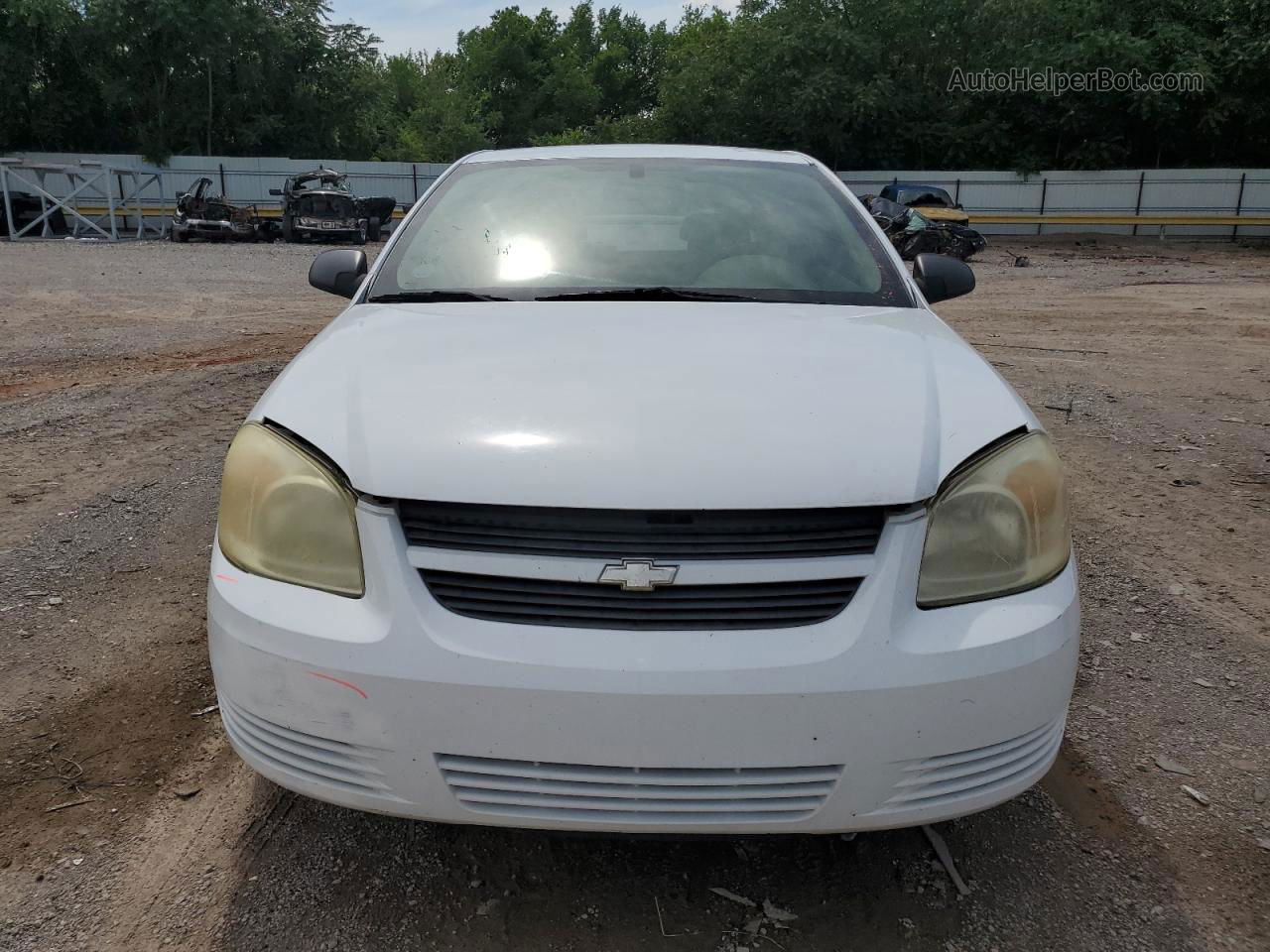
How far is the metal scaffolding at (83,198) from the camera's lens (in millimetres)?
22312

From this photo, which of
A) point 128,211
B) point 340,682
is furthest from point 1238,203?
point 340,682

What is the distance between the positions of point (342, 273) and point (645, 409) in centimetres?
179

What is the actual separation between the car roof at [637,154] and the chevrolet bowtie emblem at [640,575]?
2.05 m

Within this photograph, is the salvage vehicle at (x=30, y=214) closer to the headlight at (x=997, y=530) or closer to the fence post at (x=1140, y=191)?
the headlight at (x=997, y=530)

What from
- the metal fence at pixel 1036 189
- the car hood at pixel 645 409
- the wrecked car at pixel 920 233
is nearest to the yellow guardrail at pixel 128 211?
the metal fence at pixel 1036 189

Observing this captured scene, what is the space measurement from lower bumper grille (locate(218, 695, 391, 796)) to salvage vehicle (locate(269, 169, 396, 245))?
863 inches

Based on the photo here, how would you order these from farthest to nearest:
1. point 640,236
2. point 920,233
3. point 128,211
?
point 128,211 → point 920,233 → point 640,236

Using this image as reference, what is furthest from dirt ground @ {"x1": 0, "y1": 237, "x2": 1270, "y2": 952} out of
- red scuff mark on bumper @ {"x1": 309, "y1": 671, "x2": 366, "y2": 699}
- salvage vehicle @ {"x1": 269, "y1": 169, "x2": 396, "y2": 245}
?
salvage vehicle @ {"x1": 269, "y1": 169, "x2": 396, "y2": 245}

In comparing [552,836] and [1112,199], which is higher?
[1112,199]

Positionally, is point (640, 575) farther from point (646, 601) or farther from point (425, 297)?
point (425, 297)

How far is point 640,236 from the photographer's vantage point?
2854mm

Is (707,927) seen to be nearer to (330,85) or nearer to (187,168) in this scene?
(187,168)

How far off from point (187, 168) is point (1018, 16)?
27357 millimetres

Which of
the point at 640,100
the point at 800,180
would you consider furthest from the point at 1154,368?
the point at 640,100
